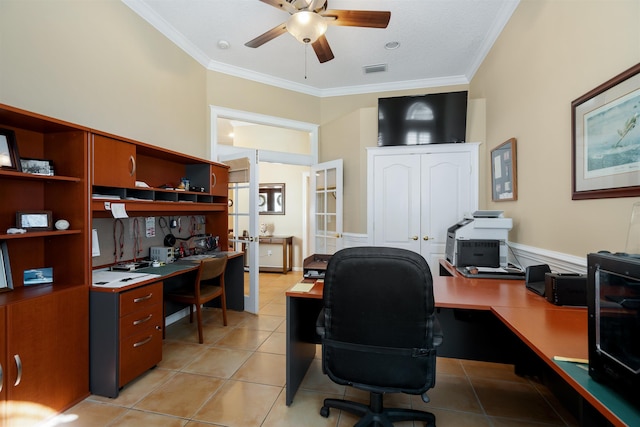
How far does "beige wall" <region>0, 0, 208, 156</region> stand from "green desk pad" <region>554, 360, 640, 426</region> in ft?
10.8

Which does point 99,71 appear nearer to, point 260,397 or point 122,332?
point 122,332

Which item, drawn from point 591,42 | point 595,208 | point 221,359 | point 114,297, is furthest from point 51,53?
point 595,208

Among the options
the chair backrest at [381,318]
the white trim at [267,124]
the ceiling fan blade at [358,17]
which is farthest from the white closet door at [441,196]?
the chair backrest at [381,318]

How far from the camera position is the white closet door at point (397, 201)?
3820 mm

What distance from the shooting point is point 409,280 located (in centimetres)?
132

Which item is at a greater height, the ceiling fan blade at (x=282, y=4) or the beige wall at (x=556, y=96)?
the ceiling fan blade at (x=282, y=4)

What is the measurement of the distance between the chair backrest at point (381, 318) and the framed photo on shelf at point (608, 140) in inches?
46.0

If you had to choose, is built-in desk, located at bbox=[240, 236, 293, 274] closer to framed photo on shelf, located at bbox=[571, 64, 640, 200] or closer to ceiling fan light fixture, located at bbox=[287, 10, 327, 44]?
ceiling fan light fixture, located at bbox=[287, 10, 327, 44]

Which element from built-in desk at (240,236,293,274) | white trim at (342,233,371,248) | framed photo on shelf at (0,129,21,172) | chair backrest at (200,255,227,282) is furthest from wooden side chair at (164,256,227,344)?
built-in desk at (240,236,293,274)

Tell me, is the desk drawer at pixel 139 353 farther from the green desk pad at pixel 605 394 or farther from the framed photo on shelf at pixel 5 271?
the green desk pad at pixel 605 394

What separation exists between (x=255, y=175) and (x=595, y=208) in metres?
3.22

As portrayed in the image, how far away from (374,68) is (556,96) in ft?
7.91

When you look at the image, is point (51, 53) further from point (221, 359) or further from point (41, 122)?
point (221, 359)

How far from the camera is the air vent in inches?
151
